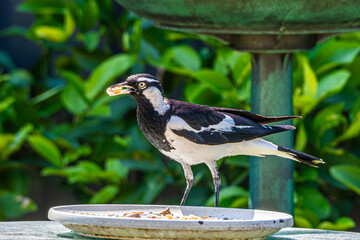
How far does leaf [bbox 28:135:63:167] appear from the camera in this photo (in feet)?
9.96

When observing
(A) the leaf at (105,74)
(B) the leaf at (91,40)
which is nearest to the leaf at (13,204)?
(A) the leaf at (105,74)

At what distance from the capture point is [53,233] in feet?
5.10

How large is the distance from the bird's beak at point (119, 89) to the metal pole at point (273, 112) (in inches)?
22.9

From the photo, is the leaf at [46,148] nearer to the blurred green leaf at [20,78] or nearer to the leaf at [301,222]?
the blurred green leaf at [20,78]

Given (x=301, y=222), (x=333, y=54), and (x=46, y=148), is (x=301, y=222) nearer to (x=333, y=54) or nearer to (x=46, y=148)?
(x=333, y=54)

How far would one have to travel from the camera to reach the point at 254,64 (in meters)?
2.01

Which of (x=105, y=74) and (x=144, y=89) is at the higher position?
(x=105, y=74)

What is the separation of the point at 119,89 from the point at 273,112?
2.05 ft

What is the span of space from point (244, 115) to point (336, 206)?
1613 millimetres

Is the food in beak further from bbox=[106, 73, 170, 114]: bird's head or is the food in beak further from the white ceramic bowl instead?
the white ceramic bowl

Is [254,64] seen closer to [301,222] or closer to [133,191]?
[301,222]

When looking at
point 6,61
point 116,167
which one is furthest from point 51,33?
point 116,167

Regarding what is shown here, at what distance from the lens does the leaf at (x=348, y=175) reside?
2.61 metres

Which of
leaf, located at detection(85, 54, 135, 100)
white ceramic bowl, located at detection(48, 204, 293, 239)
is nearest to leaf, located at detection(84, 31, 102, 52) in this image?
leaf, located at detection(85, 54, 135, 100)
